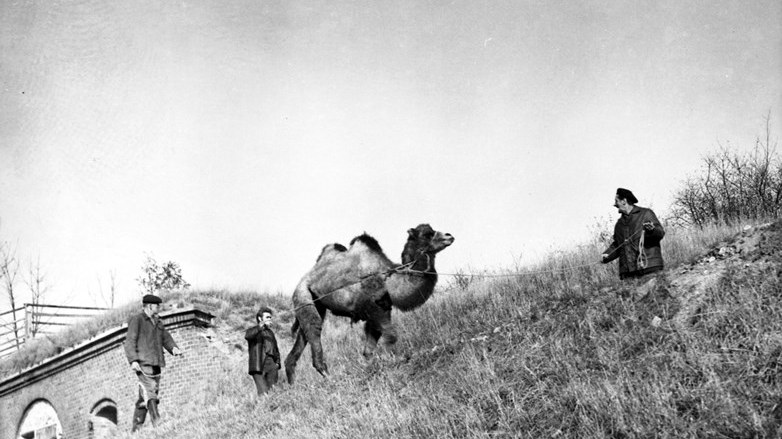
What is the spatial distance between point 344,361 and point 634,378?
275 inches

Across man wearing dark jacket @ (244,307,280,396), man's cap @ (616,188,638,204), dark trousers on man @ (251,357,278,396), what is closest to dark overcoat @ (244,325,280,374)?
man wearing dark jacket @ (244,307,280,396)

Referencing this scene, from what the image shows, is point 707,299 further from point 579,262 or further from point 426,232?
point 579,262

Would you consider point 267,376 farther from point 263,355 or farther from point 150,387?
point 150,387

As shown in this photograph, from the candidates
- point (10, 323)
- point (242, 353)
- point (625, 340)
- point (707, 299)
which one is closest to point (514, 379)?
point (625, 340)

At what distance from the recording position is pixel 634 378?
5078 mm

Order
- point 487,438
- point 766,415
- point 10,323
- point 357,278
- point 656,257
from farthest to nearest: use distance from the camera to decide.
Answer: point 10,323, point 357,278, point 656,257, point 487,438, point 766,415

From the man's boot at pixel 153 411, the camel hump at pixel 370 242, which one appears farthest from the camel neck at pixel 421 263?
the man's boot at pixel 153 411

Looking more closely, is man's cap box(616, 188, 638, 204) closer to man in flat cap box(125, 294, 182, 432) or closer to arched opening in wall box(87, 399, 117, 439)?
man in flat cap box(125, 294, 182, 432)

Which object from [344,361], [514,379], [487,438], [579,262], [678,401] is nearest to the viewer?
[678,401]

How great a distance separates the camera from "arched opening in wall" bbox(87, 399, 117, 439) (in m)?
19.9

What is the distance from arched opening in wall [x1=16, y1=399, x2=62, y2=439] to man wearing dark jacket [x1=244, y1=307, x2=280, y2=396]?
14564 millimetres

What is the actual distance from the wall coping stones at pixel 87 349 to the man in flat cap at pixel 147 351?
7.68 meters

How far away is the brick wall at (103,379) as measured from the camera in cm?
1839

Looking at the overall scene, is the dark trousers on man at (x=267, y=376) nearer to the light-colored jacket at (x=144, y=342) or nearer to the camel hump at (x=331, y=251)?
the light-colored jacket at (x=144, y=342)
